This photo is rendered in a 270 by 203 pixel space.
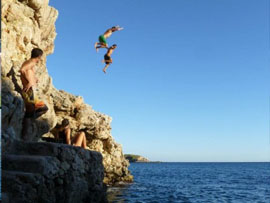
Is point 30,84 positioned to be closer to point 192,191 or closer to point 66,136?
point 66,136

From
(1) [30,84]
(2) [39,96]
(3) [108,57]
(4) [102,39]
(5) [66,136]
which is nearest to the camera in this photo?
(1) [30,84]

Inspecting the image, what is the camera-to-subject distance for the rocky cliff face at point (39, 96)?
10272mm

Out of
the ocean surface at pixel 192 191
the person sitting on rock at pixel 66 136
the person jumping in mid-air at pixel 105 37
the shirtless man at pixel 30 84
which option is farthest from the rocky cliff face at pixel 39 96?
the ocean surface at pixel 192 191

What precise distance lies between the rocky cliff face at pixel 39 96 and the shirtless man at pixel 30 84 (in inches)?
13.0

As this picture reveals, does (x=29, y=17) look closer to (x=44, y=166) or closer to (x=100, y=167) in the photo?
(x=100, y=167)

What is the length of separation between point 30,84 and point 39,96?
7940 mm

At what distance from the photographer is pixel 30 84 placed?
10625mm

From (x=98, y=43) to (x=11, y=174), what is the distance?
804cm

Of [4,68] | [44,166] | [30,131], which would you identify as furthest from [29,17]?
[44,166]

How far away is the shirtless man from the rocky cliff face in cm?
33

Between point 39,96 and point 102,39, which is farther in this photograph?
point 39,96

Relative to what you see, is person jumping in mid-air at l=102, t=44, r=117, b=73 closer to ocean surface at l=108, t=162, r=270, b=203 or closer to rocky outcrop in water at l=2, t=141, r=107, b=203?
rocky outcrop in water at l=2, t=141, r=107, b=203

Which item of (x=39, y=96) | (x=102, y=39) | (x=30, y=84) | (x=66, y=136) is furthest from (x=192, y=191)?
(x=30, y=84)

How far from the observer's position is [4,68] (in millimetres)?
12570
